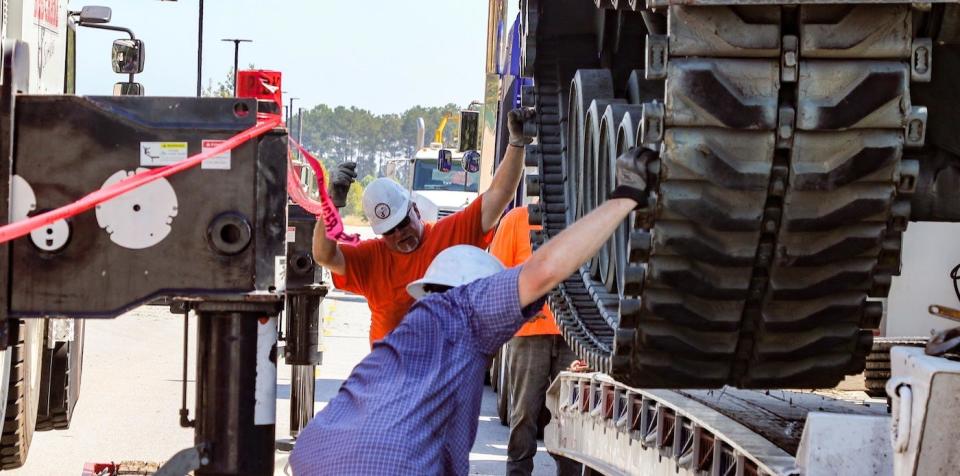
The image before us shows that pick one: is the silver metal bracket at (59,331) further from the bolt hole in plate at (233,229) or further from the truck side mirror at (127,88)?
the bolt hole in plate at (233,229)

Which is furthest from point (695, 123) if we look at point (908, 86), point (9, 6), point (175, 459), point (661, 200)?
point (9, 6)

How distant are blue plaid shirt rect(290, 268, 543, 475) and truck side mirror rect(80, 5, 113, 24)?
4251 mm

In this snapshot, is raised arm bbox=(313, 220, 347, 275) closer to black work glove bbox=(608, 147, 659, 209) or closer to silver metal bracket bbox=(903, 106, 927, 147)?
black work glove bbox=(608, 147, 659, 209)

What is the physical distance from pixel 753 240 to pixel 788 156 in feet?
0.92

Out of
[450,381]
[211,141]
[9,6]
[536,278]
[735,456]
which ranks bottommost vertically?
[735,456]

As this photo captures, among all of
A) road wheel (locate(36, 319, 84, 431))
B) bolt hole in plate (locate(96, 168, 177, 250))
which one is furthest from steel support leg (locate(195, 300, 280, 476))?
road wheel (locate(36, 319, 84, 431))

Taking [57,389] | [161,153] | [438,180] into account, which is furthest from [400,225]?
[438,180]

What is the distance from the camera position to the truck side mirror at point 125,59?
818cm

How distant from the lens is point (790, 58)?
13.3 feet

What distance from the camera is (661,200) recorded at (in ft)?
13.9

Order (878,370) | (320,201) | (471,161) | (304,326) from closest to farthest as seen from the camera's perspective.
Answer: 1. (320,201)
2. (878,370)
3. (304,326)
4. (471,161)

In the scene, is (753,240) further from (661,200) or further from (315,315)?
(315,315)

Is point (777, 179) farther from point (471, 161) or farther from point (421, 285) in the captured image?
point (471, 161)

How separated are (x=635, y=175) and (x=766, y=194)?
0.35 m
